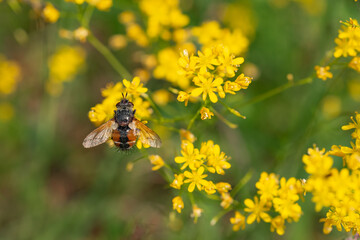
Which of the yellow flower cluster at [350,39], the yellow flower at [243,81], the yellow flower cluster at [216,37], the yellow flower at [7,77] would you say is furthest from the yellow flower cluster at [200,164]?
the yellow flower at [7,77]

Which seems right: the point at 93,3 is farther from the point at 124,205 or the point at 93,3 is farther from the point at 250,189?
the point at 124,205

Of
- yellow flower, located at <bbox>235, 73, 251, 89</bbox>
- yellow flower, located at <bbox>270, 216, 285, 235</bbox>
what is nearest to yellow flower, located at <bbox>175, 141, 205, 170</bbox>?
yellow flower, located at <bbox>235, 73, 251, 89</bbox>

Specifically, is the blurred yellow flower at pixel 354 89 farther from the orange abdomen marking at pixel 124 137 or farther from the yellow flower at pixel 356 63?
the orange abdomen marking at pixel 124 137

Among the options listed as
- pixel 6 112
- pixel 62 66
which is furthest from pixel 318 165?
pixel 6 112

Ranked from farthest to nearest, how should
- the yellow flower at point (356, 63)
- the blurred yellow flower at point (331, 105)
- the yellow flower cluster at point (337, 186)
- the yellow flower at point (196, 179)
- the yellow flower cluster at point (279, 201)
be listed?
the blurred yellow flower at point (331, 105)
the yellow flower at point (356, 63)
the yellow flower at point (196, 179)
the yellow flower cluster at point (279, 201)
the yellow flower cluster at point (337, 186)

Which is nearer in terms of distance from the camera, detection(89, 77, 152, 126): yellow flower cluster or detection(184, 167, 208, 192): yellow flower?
Result: detection(184, 167, 208, 192): yellow flower

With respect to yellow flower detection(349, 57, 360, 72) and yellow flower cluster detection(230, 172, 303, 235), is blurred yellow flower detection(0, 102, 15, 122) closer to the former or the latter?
yellow flower cluster detection(230, 172, 303, 235)

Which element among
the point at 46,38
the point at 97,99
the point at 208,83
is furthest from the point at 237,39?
the point at 46,38
